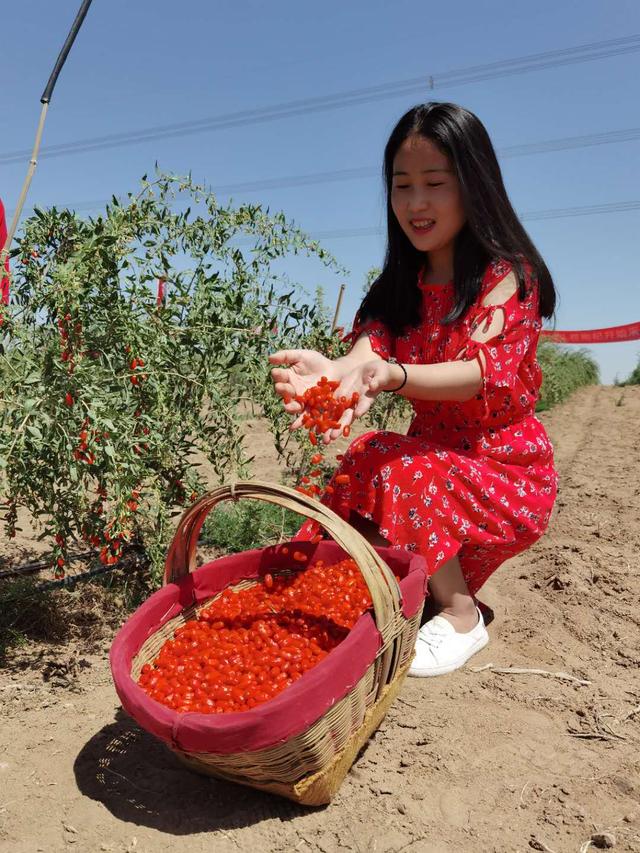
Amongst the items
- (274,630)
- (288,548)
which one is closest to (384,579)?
(274,630)

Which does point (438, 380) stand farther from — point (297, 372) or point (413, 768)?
point (413, 768)

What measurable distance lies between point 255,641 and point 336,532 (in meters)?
0.39

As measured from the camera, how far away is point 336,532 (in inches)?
68.6

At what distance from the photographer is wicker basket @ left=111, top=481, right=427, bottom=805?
5.11 feet

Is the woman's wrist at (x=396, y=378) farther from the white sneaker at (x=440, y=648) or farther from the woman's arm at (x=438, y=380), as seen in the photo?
the white sneaker at (x=440, y=648)

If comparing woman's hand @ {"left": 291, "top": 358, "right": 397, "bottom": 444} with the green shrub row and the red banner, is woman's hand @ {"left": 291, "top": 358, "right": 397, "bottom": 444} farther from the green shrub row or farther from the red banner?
the red banner

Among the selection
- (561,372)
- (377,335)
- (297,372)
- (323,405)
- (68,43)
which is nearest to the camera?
(323,405)

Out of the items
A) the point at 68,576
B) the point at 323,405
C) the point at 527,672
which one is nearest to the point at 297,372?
the point at 323,405

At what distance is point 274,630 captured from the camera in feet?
6.35

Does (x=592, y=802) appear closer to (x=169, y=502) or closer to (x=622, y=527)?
(x=169, y=502)

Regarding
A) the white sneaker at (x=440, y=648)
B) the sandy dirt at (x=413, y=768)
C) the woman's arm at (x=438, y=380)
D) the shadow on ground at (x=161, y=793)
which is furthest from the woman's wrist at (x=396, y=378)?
the shadow on ground at (x=161, y=793)

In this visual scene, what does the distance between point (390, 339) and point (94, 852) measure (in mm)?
1929

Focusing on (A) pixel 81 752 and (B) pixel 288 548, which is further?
(B) pixel 288 548

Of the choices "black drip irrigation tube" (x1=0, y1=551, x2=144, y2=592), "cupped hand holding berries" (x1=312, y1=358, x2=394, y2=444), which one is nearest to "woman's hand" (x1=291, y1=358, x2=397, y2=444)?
"cupped hand holding berries" (x1=312, y1=358, x2=394, y2=444)
